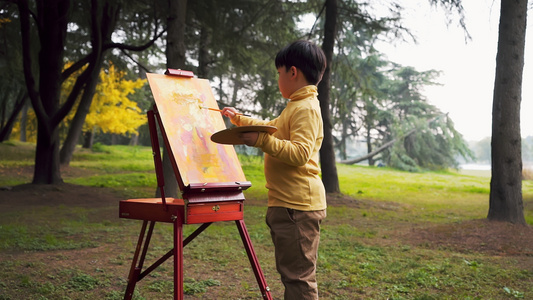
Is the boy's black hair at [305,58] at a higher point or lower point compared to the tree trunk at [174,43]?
lower

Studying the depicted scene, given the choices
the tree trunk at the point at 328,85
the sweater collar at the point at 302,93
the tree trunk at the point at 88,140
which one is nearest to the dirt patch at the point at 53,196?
the tree trunk at the point at 328,85

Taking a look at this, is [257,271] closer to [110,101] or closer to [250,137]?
[250,137]

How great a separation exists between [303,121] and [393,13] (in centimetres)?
995

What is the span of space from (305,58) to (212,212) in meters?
1.05

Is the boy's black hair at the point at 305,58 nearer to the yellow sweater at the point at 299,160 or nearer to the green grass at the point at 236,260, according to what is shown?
the yellow sweater at the point at 299,160

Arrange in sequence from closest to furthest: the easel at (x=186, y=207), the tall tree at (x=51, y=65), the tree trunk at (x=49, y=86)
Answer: the easel at (x=186, y=207) < the tall tree at (x=51, y=65) < the tree trunk at (x=49, y=86)

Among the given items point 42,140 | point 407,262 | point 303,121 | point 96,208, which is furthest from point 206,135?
point 42,140

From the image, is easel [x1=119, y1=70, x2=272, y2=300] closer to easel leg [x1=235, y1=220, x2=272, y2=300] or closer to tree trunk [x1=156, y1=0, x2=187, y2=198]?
easel leg [x1=235, y1=220, x2=272, y2=300]

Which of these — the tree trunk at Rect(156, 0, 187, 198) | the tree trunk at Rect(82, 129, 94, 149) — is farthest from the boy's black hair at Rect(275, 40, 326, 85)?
the tree trunk at Rect(82, 129, 94, 149)

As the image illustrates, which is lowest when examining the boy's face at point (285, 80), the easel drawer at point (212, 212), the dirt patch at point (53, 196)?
the dirt patch at point (53, 196)

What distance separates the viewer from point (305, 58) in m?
2.53

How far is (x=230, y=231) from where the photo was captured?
7102 mm

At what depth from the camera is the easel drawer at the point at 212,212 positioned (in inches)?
109

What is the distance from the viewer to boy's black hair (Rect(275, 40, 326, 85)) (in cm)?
251
